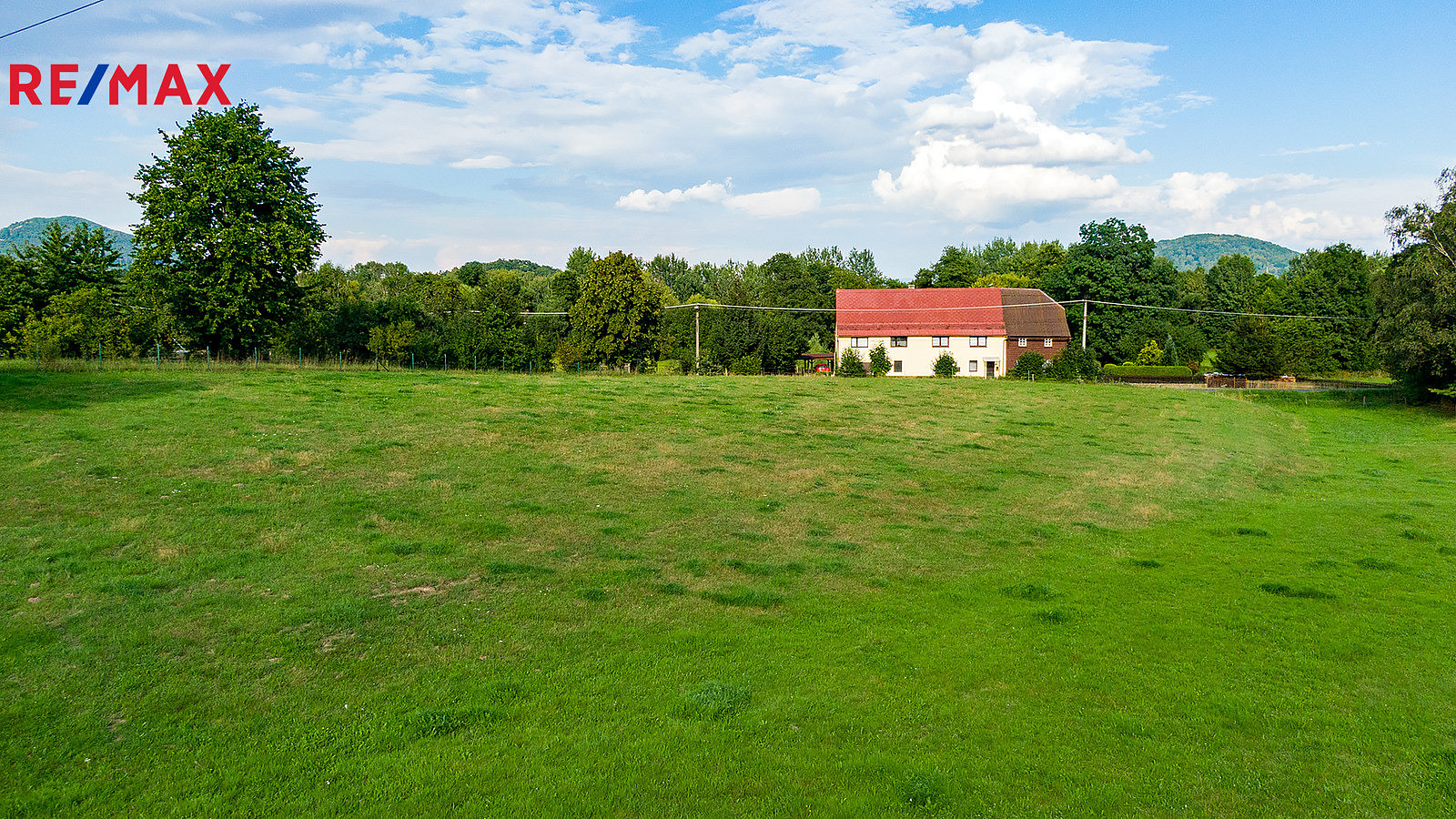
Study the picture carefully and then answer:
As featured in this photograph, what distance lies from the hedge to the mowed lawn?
56092 mm

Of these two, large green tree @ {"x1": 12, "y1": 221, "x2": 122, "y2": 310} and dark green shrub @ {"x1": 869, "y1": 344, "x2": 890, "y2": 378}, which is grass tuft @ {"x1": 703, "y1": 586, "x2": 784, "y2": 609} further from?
dark green shrub @ {"x1": 869, "y1": 344, "x2": 890, "y2": 378}

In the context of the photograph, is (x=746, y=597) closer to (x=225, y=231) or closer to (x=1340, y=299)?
(x=225, y=231)

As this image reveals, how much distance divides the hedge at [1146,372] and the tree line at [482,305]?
136 inches

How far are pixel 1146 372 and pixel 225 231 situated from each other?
246ft

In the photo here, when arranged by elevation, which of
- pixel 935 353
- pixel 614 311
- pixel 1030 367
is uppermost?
pixel 614 311

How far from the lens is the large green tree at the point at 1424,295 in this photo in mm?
40781

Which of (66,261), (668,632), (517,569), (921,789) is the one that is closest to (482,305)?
(66,261)

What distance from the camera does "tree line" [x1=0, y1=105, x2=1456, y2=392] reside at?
3609cm

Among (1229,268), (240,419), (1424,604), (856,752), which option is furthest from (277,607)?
(1229,268)

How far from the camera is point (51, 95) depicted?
18.1 metres

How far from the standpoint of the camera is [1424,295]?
42.3 meters

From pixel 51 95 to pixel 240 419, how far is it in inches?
334

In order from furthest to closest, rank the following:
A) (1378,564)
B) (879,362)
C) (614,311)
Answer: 1. (879,362)
2. (614,311)
3. (1378,564)

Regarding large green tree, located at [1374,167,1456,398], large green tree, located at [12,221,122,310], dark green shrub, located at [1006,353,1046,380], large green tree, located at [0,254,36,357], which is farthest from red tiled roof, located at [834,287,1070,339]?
large green tree, located at [0,254,36,357]
